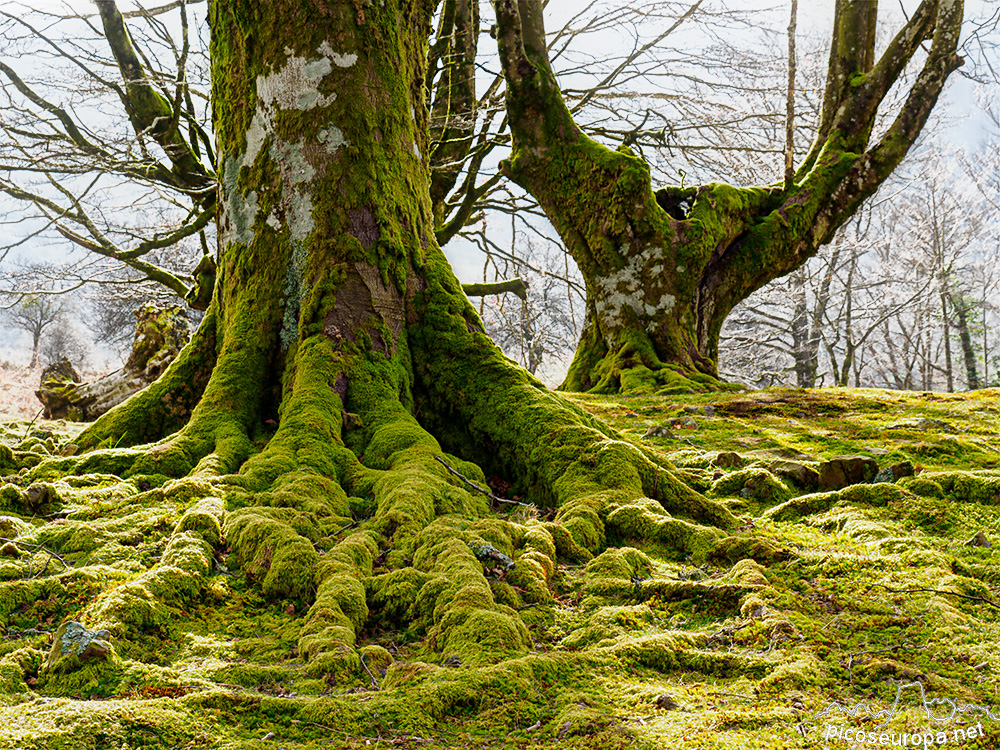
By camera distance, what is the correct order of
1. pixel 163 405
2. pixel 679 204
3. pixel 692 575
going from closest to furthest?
pixel 692 575 < pixel 163 405 < pixel 679 204

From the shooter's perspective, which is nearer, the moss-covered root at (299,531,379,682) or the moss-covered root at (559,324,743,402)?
the moss-covered root at (299,531,379,682)

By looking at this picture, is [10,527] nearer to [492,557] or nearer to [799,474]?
[492,557]

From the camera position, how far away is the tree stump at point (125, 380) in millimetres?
11609

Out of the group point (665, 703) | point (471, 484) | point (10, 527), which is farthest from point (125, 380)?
point (665, 703)

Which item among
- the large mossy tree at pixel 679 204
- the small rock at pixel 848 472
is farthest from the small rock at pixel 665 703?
the large mossy tree at pixel 679 204

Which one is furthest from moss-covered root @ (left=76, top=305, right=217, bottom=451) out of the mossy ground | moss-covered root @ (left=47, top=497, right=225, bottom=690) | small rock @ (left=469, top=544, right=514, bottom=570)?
small rock @ (left=469, top=544, right=514, bottom=570)

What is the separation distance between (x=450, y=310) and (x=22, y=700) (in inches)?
136

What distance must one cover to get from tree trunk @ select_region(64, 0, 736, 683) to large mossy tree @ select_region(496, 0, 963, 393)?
4.06 meters

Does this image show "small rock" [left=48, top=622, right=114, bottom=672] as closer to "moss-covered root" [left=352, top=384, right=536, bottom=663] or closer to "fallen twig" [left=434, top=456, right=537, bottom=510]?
"moss-covered root" [left=352, top=384, right=536, bottom=663]

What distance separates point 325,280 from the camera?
440 centimetres

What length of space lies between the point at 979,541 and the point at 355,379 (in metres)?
3.46

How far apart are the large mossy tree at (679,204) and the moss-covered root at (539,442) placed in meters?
4.26

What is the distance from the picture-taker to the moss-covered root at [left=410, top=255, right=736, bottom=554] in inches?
128

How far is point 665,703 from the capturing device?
5.82 ft
